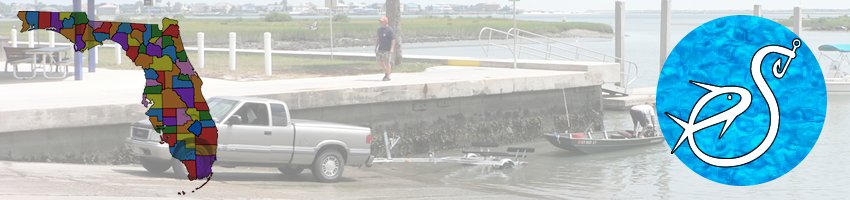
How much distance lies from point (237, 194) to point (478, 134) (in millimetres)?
10118

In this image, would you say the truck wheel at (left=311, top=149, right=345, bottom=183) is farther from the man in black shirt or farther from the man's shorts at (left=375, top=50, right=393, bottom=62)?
the man's shorts at (left=375, top=50, right=393, bottom=62)

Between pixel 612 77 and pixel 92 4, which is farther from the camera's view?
pixel 612 77

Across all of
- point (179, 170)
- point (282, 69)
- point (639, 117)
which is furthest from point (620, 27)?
point (179, 170)

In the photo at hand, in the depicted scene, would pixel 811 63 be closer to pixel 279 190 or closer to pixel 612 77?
pixel 279 190

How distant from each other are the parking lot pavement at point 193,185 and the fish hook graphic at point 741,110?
20.1ft

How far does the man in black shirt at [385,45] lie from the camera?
17750 mm

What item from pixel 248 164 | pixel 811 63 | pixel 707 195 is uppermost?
pixel 811 63

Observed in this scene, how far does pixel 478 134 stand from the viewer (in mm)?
18766

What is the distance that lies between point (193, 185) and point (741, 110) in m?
7.41

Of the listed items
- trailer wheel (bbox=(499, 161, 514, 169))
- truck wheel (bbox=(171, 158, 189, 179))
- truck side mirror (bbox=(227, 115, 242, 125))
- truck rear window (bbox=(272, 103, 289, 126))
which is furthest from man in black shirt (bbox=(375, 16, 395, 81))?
truck wheel (bbox=(171, 158, 189, 179))

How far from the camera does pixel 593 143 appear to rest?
17312 mm

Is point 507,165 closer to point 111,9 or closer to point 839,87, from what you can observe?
point 839,87

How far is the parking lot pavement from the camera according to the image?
8344mm

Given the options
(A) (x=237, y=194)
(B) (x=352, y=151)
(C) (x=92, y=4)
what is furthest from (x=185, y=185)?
(C) (x=92, y=4)
